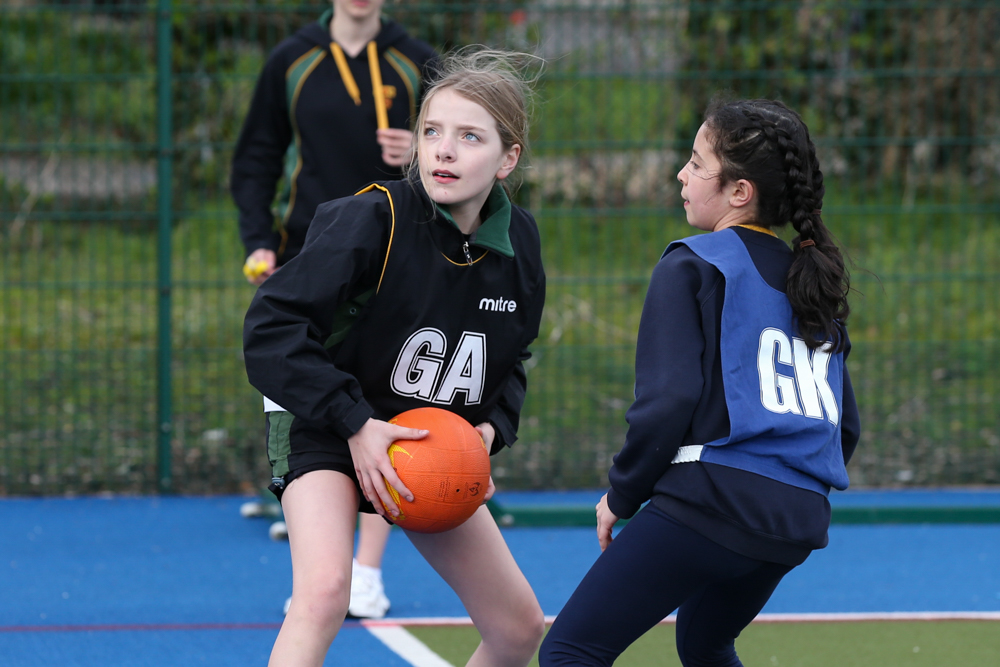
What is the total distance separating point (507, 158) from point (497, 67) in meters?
0.28

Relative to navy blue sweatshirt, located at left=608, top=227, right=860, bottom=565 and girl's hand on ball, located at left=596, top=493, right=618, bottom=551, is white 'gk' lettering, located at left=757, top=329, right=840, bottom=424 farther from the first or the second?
girl's hand on ball, located at left=596, top=493, right=618, bottom=551

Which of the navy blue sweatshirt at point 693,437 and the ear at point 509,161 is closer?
the navy blue sweatshirt at point 693,437

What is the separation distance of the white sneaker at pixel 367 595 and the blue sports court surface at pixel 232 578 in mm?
→ 66

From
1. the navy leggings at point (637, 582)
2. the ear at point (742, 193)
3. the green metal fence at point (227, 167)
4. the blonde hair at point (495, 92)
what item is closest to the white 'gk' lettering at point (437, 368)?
the blonde hair at point (495, 92)

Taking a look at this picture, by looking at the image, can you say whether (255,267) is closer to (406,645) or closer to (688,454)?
(406,645)

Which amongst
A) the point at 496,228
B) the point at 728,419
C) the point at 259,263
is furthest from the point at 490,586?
the point at 259,263

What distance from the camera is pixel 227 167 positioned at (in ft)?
20.2

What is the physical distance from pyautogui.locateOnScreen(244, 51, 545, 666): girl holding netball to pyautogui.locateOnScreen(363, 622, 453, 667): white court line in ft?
2.81

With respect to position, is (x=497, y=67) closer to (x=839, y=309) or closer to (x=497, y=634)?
(x=839, y=309)

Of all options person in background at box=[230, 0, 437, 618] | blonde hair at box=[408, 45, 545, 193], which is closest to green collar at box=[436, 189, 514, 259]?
blonde hair at box=[408, 45, 545, 193]

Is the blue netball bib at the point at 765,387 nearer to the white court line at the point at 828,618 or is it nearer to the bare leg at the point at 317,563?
the bare leg at the point at 317,563

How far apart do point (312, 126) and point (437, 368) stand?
1950 millimetres

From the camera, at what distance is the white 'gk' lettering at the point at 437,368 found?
2.86 metres

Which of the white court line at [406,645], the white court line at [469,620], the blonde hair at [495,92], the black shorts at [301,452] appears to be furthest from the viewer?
the white court line at [469,620]
